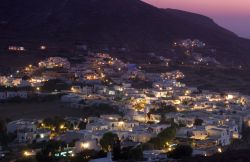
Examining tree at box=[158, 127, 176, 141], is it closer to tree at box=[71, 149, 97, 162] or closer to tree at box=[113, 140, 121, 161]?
tree at box=[71, 149, 97, 162]

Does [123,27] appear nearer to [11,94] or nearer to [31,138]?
[11,94]

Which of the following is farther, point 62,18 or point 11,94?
point 62,18

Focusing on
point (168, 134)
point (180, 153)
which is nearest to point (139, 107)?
point (168, 134)

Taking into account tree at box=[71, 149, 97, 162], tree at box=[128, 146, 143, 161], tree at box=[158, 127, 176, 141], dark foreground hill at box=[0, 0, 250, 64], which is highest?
dark foreground hill at box=[0, 0, 250, 64]

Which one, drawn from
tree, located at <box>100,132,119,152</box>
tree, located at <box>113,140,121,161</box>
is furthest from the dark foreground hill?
tree, located at <box>113,140,121,161</box>

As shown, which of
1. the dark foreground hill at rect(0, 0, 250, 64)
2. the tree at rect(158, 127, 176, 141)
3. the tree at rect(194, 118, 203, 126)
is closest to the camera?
the tree at rect(158, 127, 176, 141)

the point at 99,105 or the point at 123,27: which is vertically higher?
the point at 123,27

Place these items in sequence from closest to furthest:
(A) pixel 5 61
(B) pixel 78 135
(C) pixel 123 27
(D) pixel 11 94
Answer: (B) pixel 78 135
(D) pixel 11 94
(A) pixel 5 61
(C) pixel 123 27

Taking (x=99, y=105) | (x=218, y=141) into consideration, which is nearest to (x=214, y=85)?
(x=99, y=105)
